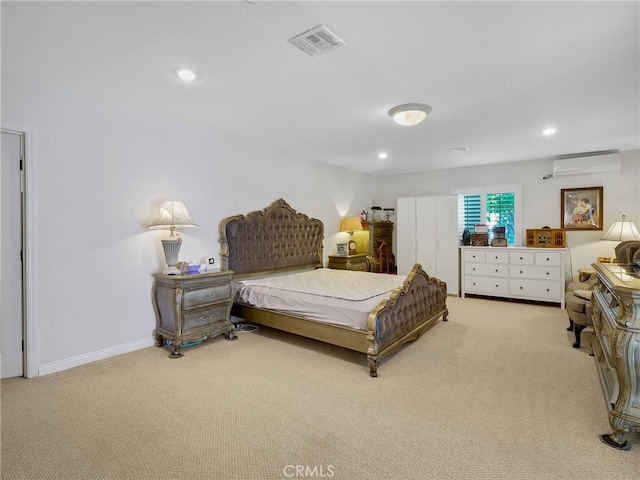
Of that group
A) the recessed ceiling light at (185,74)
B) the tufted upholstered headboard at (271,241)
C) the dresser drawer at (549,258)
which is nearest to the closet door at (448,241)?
the dresser drawer at (549,258)

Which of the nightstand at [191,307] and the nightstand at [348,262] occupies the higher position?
the nightstand at [348,262]

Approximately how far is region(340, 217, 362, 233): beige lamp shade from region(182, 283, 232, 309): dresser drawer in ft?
9.71

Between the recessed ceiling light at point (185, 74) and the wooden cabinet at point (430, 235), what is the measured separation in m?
4.85

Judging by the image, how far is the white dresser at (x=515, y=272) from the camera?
5.23 m

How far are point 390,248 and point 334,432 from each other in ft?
17.7

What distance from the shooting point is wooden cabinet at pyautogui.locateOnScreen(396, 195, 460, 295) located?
618 cm

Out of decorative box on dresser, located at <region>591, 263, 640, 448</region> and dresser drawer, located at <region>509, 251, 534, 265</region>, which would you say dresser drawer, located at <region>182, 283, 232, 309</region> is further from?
dresser drawer, located at <region>509, 251, 534, 265</region>

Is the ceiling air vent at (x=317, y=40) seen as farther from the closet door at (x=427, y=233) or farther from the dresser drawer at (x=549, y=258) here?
the dresser drawer at (x=549, y=258)

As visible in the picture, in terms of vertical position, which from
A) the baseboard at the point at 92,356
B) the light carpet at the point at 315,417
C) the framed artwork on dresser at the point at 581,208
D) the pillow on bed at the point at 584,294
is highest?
the framed artwork on dresser at the point at 581,208

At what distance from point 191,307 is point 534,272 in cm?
518

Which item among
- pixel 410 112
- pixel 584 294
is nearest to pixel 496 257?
pixel 584 294

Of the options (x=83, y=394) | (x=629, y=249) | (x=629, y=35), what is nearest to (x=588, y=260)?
(x=629, y=249)

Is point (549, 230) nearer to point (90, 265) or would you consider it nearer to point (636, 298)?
point (636, 298)

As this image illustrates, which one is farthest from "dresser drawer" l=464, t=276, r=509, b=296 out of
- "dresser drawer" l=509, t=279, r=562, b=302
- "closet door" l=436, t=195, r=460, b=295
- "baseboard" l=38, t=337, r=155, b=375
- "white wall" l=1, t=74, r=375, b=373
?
"baseboard" l=38, t=337, r=155, b=375
